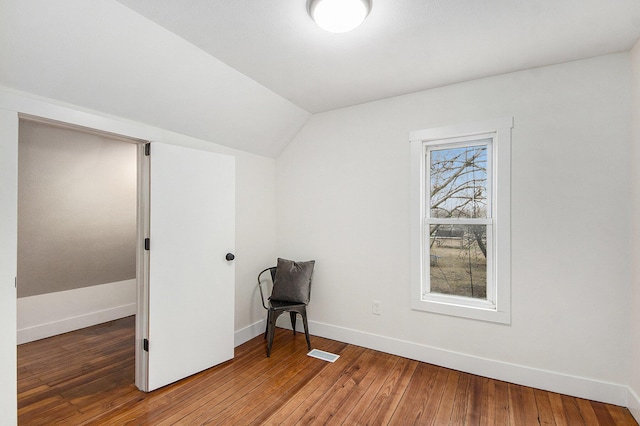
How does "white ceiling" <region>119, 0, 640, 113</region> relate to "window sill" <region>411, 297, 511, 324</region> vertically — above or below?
above

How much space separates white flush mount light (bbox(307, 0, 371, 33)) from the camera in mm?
1594

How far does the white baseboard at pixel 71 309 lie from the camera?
10.8 ft

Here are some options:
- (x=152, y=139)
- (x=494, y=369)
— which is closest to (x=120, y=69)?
(x=152, y=139)

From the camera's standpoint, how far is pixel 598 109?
221 centimetres

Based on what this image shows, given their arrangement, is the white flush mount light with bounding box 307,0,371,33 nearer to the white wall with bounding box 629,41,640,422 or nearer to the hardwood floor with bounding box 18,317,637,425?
the white wall with bounding box 629,41,640,422

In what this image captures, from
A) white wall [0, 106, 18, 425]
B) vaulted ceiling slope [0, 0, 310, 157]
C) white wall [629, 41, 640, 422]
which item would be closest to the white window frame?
white wall [629, 41, 640, 422]

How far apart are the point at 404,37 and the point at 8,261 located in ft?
8.95

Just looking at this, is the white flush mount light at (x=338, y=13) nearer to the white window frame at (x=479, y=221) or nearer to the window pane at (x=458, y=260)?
the white window frame at (x=479, y=221)

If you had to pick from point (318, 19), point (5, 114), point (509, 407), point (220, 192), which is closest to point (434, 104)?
point (318, 19)

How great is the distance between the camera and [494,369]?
251 centimetres

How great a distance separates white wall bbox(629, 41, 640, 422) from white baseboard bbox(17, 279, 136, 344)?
527cm

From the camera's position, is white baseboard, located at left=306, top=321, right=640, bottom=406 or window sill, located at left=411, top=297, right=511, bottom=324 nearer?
white baseboard, located at left=306, top=321, right=640, bottom=406

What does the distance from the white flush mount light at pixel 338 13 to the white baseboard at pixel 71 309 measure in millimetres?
4107

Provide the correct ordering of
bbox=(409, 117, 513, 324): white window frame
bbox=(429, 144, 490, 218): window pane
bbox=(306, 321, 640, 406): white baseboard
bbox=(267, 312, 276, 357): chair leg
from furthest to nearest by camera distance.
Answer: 1. bbox=(267, 312, 276, 357): chair leg
2. bbox=(429, 144, 490, 218): window pane
3. bbox=(409, 117, 513, 324): white window frame
4. bbox=(306, 321, 640, 406): white baseboard
